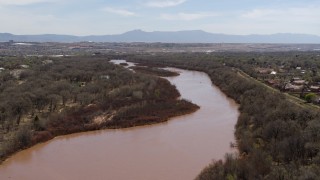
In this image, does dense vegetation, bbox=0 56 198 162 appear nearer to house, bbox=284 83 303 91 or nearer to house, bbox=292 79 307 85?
house, bbox=284 83 303 91

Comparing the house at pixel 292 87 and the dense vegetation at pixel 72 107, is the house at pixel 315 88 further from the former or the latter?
the dense vegetation at pixel 72 107

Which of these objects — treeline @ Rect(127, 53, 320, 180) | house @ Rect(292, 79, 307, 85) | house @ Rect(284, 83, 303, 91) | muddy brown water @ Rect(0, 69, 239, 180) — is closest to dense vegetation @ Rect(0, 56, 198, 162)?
muddy brown water @ Rect(0, 69, 239, 180)

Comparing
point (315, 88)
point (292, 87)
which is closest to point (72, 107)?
point (292, 87)

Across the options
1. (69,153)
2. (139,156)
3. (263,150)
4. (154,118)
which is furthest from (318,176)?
(154,118)

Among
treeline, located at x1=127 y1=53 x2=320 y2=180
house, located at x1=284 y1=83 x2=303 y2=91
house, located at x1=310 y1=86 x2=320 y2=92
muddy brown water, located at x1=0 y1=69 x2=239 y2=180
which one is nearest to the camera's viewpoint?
treeline, located at x1=127 y1=53 x2=320 y2=180

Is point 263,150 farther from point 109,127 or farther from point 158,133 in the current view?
point 109,127

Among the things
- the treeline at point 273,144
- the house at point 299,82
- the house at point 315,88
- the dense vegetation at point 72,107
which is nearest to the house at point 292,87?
the house at point 315,88

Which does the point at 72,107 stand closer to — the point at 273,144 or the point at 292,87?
the point at 273,144
